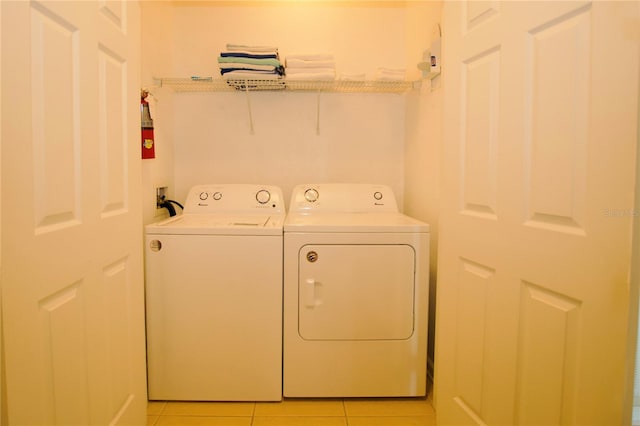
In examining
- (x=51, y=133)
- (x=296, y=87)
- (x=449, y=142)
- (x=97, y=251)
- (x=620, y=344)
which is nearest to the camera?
(x=620, y=344)

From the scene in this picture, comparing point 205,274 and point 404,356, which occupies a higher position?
point 205,274

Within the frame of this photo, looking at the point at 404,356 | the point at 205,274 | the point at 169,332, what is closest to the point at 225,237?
the point at 205,274

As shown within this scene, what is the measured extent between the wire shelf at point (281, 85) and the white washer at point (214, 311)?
0.85 metres

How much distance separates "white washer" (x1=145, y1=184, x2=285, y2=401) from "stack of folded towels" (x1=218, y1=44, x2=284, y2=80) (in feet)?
2.79

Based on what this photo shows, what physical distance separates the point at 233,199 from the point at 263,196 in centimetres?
17

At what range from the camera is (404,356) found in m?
1.70

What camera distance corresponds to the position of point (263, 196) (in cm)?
206

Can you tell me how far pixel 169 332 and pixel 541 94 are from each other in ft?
5.64

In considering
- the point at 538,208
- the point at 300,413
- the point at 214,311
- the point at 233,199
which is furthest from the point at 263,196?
the point at 538,208

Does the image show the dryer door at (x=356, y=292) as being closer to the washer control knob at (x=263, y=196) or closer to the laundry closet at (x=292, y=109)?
the washer control knob at (x=263, y=196)

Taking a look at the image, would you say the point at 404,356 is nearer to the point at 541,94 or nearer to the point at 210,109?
the point at 541,94

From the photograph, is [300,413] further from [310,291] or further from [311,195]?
[311,195]

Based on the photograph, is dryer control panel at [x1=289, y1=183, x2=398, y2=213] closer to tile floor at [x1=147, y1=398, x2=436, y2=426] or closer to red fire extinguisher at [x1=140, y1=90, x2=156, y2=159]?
red fire extinguisher at [x1=140, y1=90, x2=156, y2=159]

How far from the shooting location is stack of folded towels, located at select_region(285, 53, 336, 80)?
196cm
